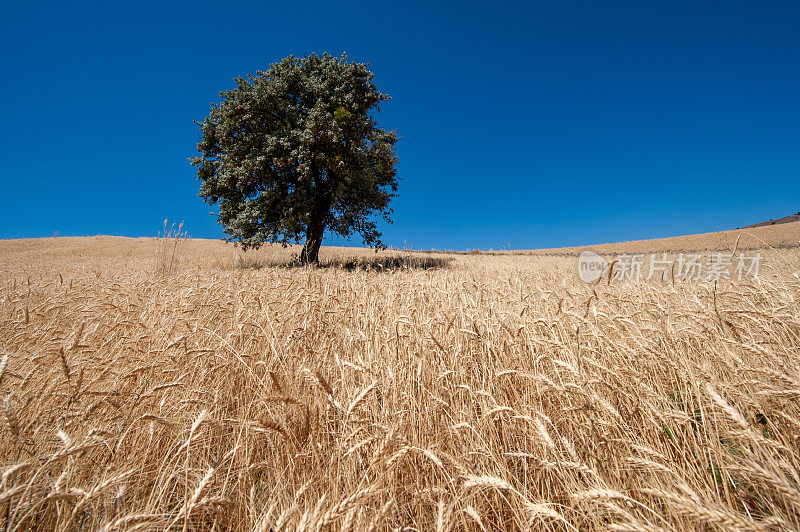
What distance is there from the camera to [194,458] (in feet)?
6.54

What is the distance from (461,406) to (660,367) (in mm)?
1716

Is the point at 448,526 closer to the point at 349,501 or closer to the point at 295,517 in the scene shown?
the point at 349,501

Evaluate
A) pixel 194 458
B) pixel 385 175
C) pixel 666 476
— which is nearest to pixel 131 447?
pixel 194 458

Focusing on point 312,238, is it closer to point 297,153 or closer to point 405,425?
point 297,153

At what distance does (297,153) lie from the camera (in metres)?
13.3

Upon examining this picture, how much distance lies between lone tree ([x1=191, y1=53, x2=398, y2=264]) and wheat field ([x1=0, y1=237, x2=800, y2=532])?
1066 cm

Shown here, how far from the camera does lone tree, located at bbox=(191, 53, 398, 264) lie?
536 inches

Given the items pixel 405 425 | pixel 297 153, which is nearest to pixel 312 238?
pixel 297 153

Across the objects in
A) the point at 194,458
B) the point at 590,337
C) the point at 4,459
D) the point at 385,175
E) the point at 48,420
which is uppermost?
the point at 385,175

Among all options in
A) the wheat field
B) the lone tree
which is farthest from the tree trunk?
the wheat field

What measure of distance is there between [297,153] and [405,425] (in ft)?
43.9

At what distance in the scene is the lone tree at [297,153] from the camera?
44.7 ft

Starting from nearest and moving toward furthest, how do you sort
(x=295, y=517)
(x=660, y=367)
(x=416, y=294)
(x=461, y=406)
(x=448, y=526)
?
1. (x=448, y=526)
2. (x=295, y=517)
3. (x=461, y=406)
4. (x=660, y=367)
5. (x=416, y=294)

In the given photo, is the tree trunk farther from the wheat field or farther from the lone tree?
the wheat field
